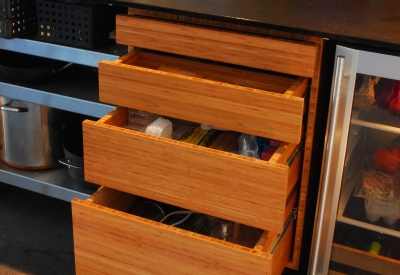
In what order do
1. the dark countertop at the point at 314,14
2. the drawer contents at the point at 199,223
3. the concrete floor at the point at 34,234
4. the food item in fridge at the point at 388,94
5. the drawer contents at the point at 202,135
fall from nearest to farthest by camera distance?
the dark countertop at the point at 314,14
the food item in fridge at the point at 388,94
the drawer contents at the point at 202,135
the drawer contents at the point at 199,223
the concrete floor at the point at 34,234

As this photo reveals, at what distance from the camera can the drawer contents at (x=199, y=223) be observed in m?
1.92

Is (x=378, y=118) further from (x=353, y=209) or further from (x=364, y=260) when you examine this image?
(x=364, y=260)

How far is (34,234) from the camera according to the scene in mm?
2336

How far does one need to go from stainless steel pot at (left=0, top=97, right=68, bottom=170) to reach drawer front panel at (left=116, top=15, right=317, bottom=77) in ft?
1.91

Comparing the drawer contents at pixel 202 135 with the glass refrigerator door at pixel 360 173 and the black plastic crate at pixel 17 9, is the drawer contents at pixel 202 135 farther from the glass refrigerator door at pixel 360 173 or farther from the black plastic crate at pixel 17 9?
the black plastic crate at pixel 17 9

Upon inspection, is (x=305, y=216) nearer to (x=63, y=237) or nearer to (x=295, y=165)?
(x=295, y=165)

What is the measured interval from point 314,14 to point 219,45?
0.26 meters

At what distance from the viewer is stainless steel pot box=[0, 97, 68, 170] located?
88.9 inches

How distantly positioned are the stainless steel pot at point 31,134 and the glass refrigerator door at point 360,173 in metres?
1.04

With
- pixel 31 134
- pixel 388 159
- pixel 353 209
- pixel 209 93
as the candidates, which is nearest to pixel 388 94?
pixel 388 159

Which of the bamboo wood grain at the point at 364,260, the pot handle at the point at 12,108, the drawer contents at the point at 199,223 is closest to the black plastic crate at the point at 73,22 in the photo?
the pot handle at the point at 12,108

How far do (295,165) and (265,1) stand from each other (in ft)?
1.57

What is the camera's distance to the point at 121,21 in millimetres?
1812

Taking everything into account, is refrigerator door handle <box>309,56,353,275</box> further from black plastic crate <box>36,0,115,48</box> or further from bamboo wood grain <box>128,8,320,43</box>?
black plastic crate <box>36,0,115,48</box>
